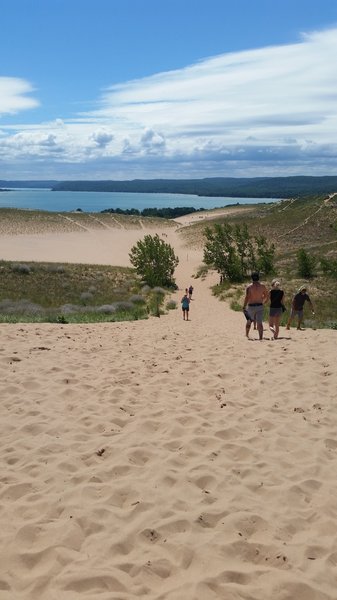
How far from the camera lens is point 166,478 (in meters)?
4.87

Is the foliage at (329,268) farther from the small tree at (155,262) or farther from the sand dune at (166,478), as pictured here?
the sand dune at (166,478)

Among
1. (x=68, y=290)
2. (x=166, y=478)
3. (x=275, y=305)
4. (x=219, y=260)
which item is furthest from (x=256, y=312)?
(x=219, y=260)

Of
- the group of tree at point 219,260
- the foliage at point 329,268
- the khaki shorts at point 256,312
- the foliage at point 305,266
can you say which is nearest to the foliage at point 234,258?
the group of tree at point 219,260

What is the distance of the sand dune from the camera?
3627mm

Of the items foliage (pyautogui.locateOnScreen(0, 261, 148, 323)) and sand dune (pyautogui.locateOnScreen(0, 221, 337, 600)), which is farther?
foliage (pyautogui.locateOnScreen(0, 261, 148, 323))

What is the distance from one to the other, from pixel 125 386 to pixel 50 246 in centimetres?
7055

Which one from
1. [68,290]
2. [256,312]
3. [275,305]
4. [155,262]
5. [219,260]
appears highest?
[275,305]

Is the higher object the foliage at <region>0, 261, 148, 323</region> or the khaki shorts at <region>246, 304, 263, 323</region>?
the khaki shorts at <region>246, 304, 263, 323</region>

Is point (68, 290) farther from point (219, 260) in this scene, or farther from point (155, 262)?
point (219, 260)

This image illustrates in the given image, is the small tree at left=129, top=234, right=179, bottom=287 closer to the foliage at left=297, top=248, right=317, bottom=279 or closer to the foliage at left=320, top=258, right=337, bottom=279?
the foliage at left=297, top=248, right=317, bottom=279

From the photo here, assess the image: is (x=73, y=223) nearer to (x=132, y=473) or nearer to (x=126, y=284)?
(x=126, y=284)

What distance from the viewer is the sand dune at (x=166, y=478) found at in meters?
3.63

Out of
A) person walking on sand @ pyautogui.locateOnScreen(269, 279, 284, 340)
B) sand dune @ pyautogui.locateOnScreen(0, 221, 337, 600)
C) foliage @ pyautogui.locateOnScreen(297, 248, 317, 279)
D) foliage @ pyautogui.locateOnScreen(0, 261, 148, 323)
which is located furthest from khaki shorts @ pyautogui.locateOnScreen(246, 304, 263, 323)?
foliage @ pyautogui.locateOnScreen(297, 248, 317, 279)

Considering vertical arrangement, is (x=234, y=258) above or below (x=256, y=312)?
below
